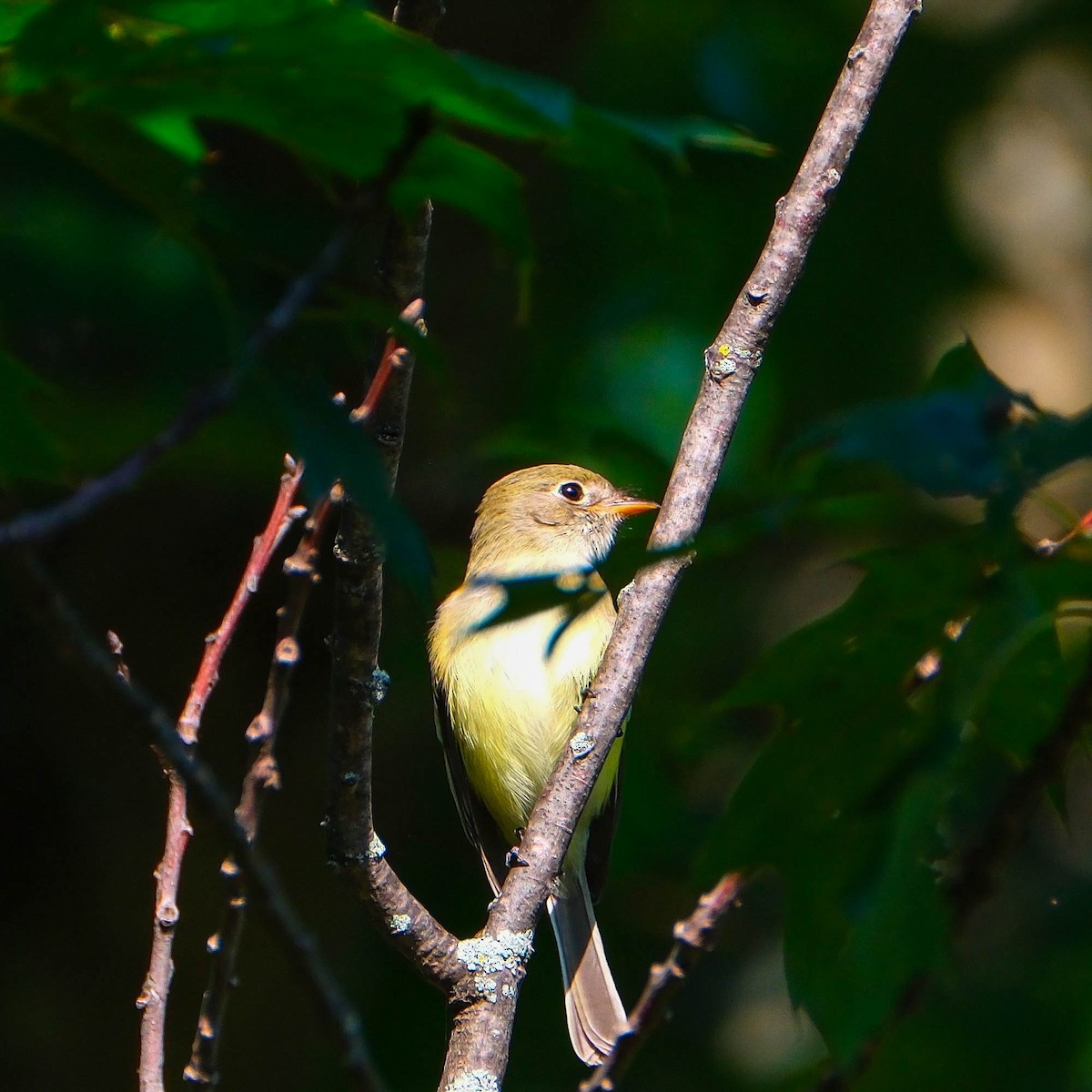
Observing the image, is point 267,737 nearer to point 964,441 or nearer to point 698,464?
point 698,464

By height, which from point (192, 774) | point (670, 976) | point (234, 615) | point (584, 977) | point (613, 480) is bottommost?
point (192, 774)

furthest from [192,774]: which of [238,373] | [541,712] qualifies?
[541,712]

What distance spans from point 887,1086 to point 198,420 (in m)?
2.11

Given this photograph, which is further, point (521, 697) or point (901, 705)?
point (521, 697)

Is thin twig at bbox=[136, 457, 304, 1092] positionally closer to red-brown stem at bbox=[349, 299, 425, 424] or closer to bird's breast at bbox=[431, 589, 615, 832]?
red-brown stem at bbox=[349, 299, 425, 424]

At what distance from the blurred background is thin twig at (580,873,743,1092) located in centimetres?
46

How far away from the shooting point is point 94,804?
5.55 meters

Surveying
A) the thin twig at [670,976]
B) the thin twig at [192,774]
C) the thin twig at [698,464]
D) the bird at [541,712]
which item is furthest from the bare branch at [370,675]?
the bird at [541,712]

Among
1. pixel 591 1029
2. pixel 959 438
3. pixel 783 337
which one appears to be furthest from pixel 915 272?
pixel 959 438

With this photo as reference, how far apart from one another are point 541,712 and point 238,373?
3.58m

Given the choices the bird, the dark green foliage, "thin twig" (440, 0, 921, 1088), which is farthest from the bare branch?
the bird

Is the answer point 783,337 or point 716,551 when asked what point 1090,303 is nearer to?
point 783,337

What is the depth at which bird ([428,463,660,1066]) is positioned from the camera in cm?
496

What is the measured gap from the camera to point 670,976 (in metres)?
2.73
